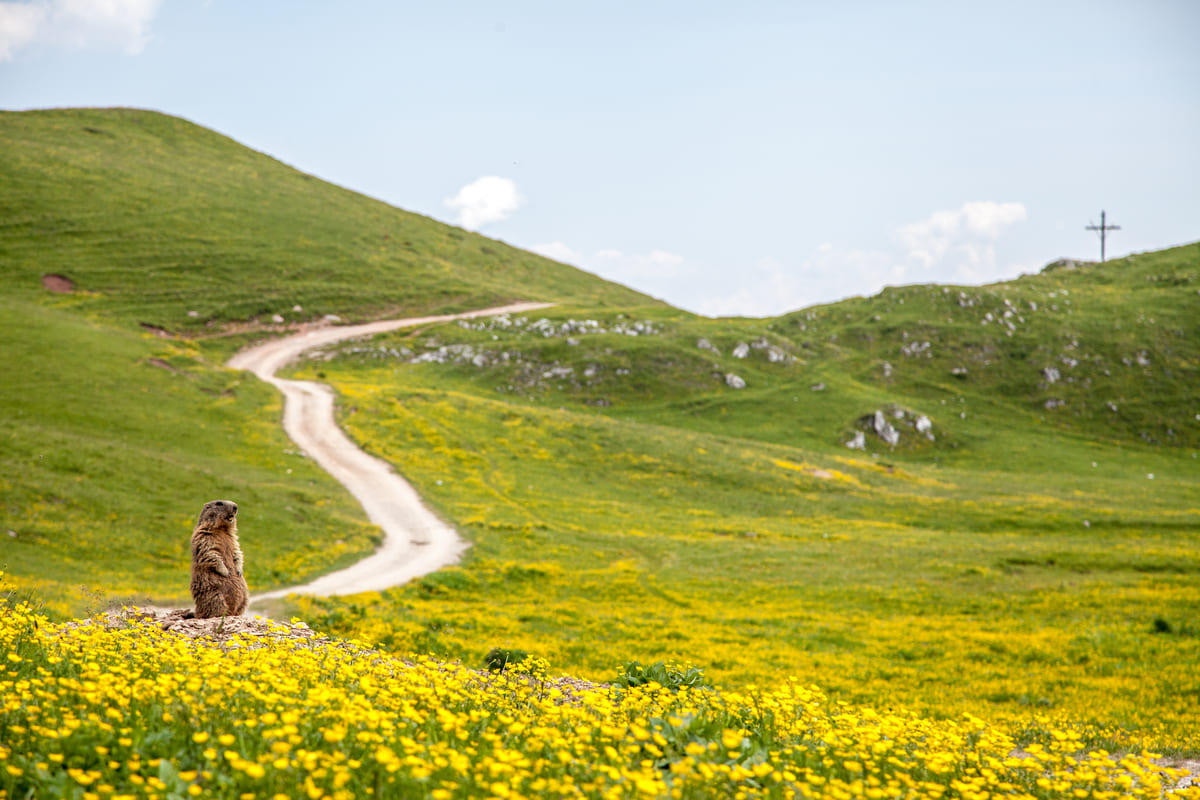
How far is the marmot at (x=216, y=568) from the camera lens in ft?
41.9

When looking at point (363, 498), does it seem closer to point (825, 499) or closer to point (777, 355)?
point (825, 499)

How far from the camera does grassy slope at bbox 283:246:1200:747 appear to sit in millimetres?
22219

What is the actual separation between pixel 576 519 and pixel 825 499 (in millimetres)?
19439

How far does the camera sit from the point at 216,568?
42.4 feet

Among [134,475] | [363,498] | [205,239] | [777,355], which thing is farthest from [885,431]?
[205,239]

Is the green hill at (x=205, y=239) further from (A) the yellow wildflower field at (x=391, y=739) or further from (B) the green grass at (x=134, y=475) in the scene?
(A) the yellow wildflower field at (x=391, y=739)

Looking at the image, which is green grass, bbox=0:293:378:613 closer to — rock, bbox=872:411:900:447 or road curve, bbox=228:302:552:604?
road curve, bbox=228:302:552:604

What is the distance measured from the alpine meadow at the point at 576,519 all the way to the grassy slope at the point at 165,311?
0.35 m

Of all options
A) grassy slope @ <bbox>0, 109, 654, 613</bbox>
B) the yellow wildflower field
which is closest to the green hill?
grassy slope @ <bbox>0, 109, 654, 613</bbox>

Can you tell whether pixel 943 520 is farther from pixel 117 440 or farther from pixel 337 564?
pixel 117 440

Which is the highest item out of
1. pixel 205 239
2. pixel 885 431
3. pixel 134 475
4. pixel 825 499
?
pixel 205 239

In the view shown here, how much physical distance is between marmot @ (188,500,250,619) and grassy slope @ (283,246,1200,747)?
7.53 metres

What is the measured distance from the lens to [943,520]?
47625 mm

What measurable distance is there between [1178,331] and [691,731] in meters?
118
